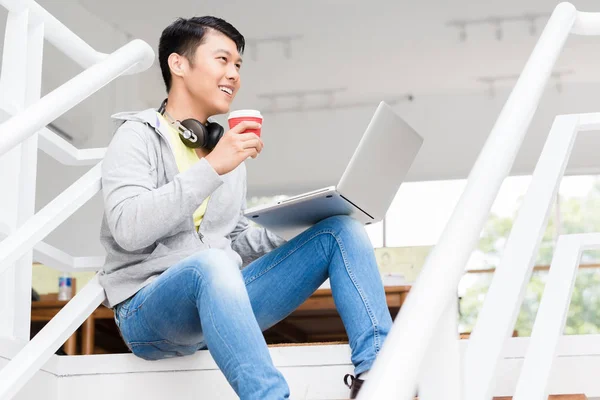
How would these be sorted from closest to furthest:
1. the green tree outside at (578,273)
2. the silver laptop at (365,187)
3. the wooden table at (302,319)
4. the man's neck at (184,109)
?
the silver laptop at (365,187)
the man's neck at (184,109)
the wooden table at (302,319)
the green tree outside at (578,273)

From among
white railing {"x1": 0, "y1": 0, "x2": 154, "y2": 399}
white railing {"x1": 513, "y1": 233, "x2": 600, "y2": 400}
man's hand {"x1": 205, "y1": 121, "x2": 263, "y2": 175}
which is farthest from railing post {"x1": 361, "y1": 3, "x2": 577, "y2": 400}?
white railing {"x1": 0, "y1": 0, "x2": 154, "y2": 399}

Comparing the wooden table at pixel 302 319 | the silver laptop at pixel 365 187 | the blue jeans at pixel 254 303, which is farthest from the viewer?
the wooden table at pixel 302 319

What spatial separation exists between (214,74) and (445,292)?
1.30m

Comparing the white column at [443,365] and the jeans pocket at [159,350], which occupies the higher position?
the jeans pocket at [159,350]

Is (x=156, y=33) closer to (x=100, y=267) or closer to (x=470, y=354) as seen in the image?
(x=100, y=267)

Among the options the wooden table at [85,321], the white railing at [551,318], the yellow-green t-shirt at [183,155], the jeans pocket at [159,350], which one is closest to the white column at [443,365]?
the white railing at [551,318]

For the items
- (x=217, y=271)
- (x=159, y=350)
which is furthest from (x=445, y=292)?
(x=159, y=350)

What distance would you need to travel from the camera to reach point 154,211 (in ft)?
5.16

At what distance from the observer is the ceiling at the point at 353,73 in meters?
5.87

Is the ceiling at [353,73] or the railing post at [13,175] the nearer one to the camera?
the railing post at [13,175]

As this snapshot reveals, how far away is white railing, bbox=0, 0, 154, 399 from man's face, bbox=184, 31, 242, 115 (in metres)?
0.11

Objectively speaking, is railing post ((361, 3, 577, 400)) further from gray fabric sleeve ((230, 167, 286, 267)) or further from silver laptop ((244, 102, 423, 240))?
gray fabric sleeve ((230, 167, 286, 267))

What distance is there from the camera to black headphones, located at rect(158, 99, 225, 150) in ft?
6.04

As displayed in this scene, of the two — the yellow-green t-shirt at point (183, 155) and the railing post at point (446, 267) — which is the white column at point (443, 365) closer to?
the railing post at point (446, 267)
